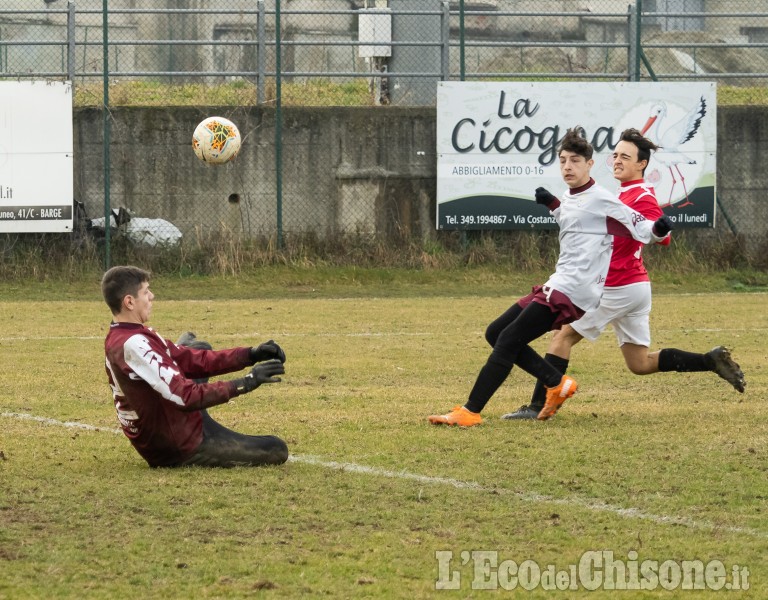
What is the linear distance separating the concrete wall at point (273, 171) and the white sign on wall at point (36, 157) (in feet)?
2.68

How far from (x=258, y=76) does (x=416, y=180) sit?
10.3ft

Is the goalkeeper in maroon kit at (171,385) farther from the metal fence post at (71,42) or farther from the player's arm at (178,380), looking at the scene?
the metal fence post at (71,42)

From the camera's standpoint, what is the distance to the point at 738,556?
5.05 metres

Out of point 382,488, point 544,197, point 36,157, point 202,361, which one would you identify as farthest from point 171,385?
point 36,157

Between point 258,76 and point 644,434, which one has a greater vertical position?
point 258,76

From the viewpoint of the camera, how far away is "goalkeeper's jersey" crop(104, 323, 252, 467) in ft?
20.8

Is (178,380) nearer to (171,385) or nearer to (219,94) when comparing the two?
(171,385)

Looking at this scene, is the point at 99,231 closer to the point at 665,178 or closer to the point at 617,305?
the point at 665,178

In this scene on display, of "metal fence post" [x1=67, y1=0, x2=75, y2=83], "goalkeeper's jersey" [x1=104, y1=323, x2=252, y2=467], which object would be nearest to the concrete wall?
"metal fence post" [x1=67, y1=0, x2=75, y2=83]

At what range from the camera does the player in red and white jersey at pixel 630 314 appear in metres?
8.50

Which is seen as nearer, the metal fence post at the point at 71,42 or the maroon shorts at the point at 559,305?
the maroon shorts at the point at 559,305

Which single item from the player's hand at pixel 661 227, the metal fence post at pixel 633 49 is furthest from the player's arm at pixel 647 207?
the metal fence post at pixel 633 49

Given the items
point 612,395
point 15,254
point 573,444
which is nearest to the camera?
point 573,444

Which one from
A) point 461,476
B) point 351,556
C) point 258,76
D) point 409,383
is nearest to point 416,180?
point 258,76
